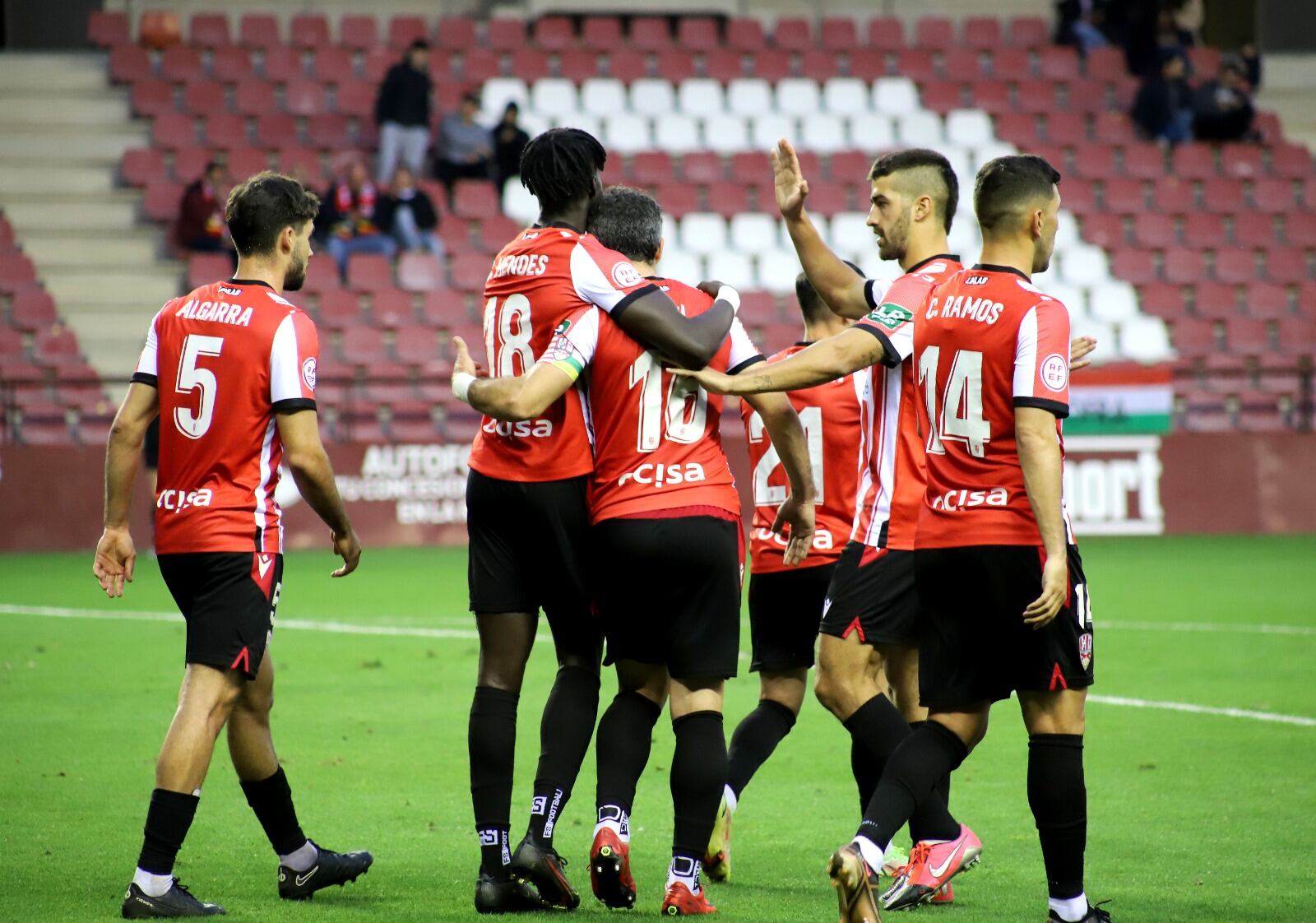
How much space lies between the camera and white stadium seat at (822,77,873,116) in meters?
23.6

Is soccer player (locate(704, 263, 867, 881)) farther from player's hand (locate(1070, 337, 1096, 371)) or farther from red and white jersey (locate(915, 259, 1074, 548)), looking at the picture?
red and white jersey (locate(915, 259, 1074, 548))

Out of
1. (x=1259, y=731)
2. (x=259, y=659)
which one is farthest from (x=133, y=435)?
(x=1259, y=731)

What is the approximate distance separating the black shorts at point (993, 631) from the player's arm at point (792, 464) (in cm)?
55

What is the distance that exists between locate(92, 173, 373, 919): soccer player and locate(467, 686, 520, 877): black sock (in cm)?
66

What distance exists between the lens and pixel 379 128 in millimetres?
21438

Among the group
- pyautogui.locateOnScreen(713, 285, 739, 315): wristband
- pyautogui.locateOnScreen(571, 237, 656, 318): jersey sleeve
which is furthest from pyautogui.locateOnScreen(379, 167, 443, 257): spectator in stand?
pyautogui.locateOnScreen(571, 237, 656, 318): jersey sleeve

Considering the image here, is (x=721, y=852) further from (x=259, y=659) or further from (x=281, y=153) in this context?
(x=281, y=153)

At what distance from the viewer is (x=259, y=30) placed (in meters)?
23.3

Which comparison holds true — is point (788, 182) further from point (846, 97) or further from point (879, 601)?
point (846, 97)

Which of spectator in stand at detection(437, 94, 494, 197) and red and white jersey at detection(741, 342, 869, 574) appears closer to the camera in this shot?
red and white jersey at detection(741, 342, 869, 574)

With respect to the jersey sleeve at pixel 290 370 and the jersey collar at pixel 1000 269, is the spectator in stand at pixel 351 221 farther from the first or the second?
the jersey collar at pixel 1000 269

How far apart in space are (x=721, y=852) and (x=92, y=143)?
62.9 ft

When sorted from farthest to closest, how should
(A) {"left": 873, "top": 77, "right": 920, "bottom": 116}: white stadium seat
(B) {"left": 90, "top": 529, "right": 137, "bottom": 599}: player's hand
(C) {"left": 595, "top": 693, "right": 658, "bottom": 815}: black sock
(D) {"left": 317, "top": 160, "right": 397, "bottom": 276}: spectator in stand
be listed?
(A) {"left": 873, "top": 77, "right": 920, "bottom": 116}: white stadium seat < (D) {"left": 317, "top": 160, "right": 397, "bottom": 276}: spectator in stand < (B) {"left": 90, "top": 529, "right": 137, "bottom": 599}: player's hand < (C) {"left": 595, "top": 693, "right": 658, "bottom": 815}: black sock

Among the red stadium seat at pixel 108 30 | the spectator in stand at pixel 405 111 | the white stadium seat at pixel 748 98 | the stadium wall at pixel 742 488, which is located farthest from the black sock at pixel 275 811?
the red stadium seat at pixel 108 30
